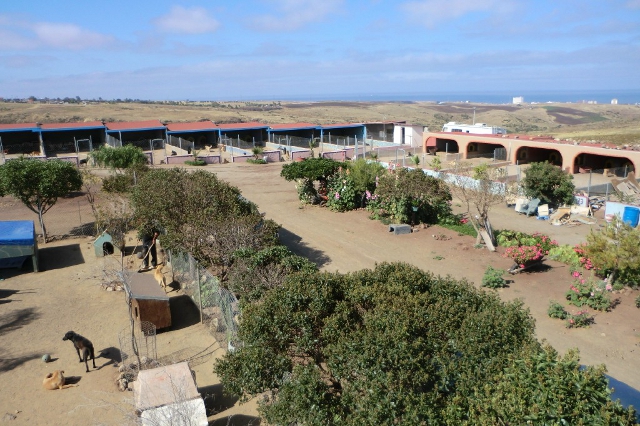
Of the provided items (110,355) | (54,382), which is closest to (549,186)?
(110,355)

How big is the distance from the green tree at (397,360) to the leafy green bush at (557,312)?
5931mm

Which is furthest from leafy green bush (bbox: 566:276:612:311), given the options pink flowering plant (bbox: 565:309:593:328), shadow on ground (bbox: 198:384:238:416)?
shadow on ground (bbox: 198:384:238:416)

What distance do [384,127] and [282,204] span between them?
31126 millimetres

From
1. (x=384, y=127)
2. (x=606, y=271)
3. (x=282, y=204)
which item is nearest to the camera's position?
(x=606, y=271)

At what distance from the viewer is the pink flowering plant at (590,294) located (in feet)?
43.5

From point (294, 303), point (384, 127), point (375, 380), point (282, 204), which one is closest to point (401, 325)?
point (375, 380)

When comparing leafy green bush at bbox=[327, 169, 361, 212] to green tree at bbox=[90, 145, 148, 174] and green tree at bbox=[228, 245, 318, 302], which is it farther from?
green tree at bbox=[90, 145, 148, 174]

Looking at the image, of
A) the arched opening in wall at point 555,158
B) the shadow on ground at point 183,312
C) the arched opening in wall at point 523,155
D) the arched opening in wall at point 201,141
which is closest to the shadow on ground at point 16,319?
the shadow on ground at point 183,312

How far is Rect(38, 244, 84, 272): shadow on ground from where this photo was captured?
17641mm

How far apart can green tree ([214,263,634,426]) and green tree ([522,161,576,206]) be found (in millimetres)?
18357

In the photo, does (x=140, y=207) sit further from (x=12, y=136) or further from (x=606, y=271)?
(x=12, y=136)

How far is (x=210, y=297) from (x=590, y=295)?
32.9 feet

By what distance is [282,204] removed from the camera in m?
27.0

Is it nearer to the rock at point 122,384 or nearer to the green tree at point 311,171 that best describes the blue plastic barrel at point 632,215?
the green tree at point 311,171
